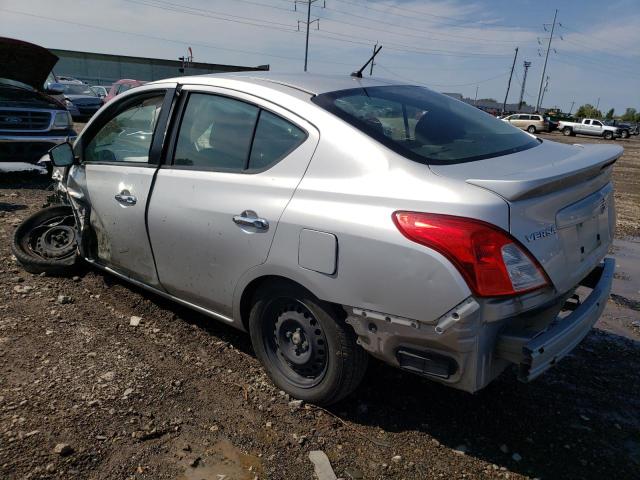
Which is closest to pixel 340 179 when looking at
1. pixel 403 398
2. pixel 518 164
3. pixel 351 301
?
pixel 351 301

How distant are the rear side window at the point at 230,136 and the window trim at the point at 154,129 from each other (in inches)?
6.4

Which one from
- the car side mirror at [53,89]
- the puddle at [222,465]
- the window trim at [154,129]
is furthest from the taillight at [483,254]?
the car side mirror at [53,89]

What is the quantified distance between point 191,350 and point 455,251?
6.71 ft

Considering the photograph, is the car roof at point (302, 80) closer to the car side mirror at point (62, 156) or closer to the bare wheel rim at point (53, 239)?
the car side mirror at point (62, 156)

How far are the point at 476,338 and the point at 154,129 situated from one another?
8.04ft

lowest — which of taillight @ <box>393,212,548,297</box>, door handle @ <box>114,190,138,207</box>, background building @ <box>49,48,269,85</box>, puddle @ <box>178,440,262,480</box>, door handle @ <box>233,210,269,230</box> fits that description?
puddle @ <box>178,440,262,480</box>

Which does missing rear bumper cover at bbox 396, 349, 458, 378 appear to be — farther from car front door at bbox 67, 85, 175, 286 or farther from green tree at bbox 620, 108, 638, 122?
green tree at bbox 620, 108, 638, 122

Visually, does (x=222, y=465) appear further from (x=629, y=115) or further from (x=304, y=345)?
(x=629, y=115)

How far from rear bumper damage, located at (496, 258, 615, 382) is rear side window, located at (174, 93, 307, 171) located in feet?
4.62

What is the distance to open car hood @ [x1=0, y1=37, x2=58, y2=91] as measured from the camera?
8117mm

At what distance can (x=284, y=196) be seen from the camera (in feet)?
8.57

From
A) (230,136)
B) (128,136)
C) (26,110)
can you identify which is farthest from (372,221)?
(26,110)

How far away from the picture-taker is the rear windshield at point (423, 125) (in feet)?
8.41

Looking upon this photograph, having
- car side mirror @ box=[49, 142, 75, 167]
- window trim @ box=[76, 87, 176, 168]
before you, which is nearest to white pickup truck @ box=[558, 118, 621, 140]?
window trim @ box=[76, 87, 176, 168]
